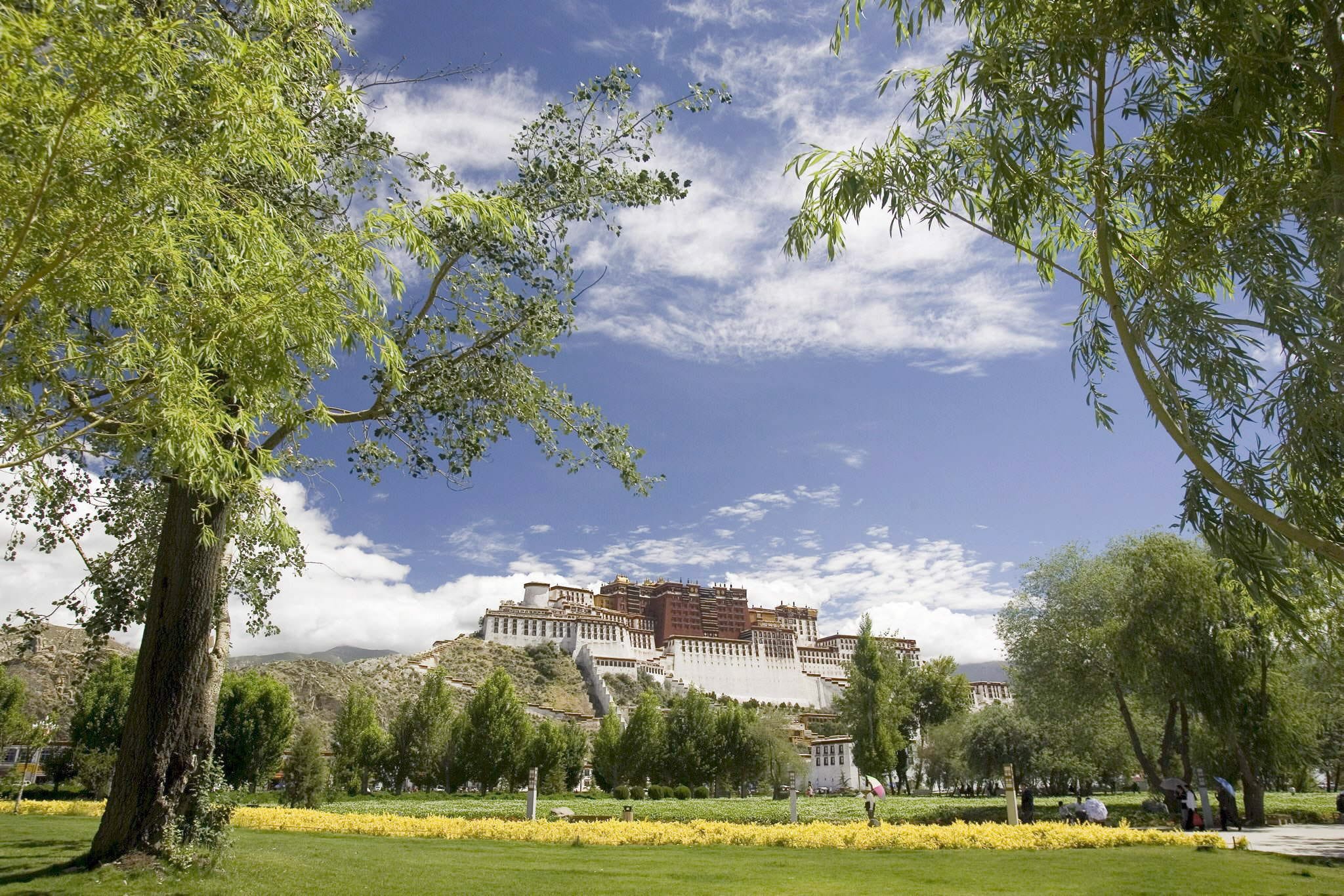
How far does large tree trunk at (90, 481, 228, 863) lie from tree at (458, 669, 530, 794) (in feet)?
124

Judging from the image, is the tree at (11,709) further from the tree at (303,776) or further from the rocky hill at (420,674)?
the rocky hill at (420,674)

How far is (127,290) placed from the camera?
4.80 meters

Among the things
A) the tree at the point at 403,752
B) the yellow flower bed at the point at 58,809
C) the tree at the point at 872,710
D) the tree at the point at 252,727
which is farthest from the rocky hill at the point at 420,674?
the yellow flower bed at the point at 58,809

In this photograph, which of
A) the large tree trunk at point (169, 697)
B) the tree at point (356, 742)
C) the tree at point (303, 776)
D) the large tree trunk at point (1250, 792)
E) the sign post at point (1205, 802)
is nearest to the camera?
the large tree trunk at point (169, 697)

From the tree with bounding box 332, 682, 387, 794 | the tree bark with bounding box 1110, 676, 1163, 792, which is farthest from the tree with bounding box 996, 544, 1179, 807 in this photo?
the tree with bounding box 332, 682, 387, 794

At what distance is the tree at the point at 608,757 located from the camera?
5006cm

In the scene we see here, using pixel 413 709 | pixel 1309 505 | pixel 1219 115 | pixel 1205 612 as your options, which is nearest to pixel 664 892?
pixel 1309 505

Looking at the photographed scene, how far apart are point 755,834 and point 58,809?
17700mm

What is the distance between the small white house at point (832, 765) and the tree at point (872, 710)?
89.9 feet

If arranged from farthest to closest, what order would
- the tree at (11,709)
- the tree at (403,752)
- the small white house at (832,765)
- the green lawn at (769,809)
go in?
the small white house at (832,765) < the tree at (403,752) < the tree at (11,709) < the green lawn at (769,809)

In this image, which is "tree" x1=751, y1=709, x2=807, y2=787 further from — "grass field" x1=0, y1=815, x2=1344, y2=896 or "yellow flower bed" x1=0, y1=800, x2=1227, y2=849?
"grass field" x1=0, y1=815, x2=1344, y2=896

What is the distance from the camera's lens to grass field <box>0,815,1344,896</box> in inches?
328

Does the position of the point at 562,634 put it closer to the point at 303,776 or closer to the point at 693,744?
the point at 693,744

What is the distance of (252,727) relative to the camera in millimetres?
38688
